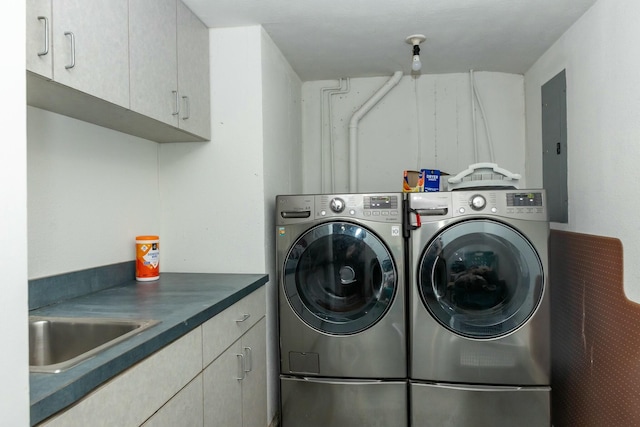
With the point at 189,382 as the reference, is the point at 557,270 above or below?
above

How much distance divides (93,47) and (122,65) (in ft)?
0.49

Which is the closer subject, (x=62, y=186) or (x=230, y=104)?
(x=62, y=186)

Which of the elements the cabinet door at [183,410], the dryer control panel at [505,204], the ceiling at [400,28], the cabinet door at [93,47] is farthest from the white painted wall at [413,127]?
the cabinet door at [183,410]

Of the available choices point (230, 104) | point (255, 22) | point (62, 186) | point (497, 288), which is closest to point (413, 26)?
point (255, 22)

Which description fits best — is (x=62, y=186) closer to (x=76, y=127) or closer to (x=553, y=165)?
(x=76, y=127)

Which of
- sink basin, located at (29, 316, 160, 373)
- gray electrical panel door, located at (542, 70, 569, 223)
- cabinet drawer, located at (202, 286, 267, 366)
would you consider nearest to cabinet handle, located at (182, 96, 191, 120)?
cabinet drawer, located at (202, 286, 267, 366)

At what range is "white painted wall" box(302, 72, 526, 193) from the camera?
3148 millimetres

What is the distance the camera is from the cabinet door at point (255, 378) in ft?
6.31

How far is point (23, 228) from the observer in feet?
2.50

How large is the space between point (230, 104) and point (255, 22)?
45 centimetres

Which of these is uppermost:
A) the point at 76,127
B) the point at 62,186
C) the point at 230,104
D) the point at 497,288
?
the point at 230,104

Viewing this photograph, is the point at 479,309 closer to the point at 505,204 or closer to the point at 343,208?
the point at 505,204

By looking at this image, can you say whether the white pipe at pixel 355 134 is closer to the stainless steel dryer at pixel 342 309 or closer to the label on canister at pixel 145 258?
the stainless steel dryer at pixel 342 309

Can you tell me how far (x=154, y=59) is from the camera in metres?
1.77
